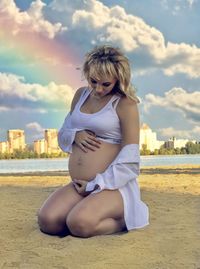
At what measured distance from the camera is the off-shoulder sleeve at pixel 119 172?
12.1 feet

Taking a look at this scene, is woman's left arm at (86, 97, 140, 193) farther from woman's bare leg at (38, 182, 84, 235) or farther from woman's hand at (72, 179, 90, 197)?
woman's bare leg at (38, 182, 84, 235)

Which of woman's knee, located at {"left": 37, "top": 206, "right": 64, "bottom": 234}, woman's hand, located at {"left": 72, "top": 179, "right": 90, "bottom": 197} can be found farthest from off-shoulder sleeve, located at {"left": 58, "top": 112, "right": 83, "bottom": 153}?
woman's knee, located at {"left": 37, "top": 206, "right": 64, "bottom": 234}

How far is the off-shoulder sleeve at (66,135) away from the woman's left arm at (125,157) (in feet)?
1.33

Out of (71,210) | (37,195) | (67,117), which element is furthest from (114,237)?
(37,195)

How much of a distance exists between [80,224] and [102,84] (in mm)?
1066

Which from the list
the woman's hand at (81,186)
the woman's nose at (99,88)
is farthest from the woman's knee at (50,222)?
the woman's nose at (99,88)

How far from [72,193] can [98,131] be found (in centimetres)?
53

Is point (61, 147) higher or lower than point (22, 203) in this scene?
higher

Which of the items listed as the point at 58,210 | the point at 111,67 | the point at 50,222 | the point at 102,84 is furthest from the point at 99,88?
the point at 50,222

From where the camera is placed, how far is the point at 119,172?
12.1 feet

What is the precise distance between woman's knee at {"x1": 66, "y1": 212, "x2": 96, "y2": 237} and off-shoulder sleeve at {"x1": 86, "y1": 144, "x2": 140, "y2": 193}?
0.25m

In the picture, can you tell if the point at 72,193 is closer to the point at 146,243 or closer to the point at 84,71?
the point at 146,243

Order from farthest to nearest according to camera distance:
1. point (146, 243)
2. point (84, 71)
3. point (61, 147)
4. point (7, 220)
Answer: point (7, 220)
point (61, 147)
point (84, 71)
point (146, 243)

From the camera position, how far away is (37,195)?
22.8ft
